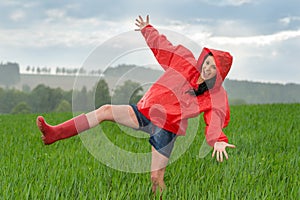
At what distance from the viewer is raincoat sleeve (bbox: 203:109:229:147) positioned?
3.08 m

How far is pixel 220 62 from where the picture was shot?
10.3ft

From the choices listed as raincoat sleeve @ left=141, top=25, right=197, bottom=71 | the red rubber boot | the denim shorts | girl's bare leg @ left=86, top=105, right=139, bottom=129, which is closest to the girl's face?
raincoat sleeve @ left=141, top=25, right=197, bottom=71

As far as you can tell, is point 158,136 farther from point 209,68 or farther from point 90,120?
point 209,68

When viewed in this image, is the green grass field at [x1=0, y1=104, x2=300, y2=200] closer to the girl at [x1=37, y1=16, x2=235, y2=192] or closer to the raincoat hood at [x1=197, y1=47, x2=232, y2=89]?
the girl at [x1=37, y1=16, x2=235, y2=192]

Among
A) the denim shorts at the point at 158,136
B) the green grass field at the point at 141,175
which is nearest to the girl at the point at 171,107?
the denim shorts at the point at 158,136

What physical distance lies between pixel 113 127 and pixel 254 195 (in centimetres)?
444

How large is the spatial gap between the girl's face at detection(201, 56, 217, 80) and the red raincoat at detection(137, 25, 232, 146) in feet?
0.11

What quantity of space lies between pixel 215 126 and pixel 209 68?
1.43ft

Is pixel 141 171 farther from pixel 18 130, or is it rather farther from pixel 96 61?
pixel 18 130

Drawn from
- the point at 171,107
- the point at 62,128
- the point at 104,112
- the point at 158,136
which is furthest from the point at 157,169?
the point at 62,128

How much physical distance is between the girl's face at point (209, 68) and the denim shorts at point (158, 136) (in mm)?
513

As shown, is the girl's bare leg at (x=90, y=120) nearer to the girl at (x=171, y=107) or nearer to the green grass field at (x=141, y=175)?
the girl at (x=171, y=107)

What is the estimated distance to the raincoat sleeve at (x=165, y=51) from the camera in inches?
128

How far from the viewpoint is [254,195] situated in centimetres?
292
